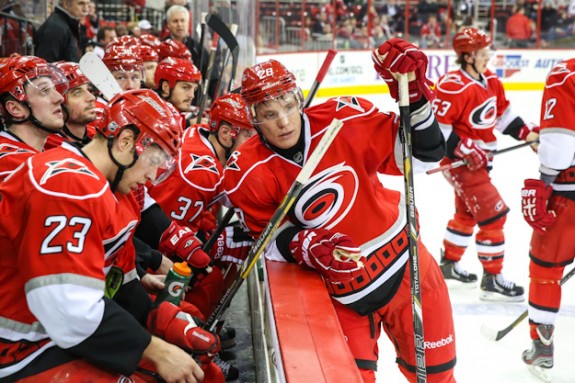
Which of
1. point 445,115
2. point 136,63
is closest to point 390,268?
point 136,63

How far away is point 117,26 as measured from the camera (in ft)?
27.4

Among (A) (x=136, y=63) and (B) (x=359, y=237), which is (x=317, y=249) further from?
(A) (x=136, y=63)

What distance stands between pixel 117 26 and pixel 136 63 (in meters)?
5.32

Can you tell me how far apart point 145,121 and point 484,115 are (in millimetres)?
2856

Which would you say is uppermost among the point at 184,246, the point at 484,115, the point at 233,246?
the point at 484,115

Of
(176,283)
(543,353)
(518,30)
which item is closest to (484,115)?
(543,353)

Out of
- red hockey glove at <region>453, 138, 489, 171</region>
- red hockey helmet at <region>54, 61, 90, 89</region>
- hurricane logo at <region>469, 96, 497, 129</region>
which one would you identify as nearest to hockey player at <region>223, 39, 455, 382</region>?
red hockey helmet at <region>54, 61, 90, 89</region>

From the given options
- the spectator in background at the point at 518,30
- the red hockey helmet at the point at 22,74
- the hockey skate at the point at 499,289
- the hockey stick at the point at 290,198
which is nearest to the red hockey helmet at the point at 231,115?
the red hockey helmet at the point at 22,74

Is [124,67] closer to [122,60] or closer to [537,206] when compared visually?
[122,60]

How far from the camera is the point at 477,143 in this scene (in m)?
4.11

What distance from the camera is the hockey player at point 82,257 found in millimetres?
1332

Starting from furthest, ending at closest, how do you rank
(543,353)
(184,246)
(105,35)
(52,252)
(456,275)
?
(105,35) < (456,275) < (543,353) < (184,246) < (52,252)

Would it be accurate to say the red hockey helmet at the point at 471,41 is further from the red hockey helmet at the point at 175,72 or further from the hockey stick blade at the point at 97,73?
the hockey stick blade at the point at 97,73

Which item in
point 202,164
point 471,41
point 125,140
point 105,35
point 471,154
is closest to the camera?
point 125,140
